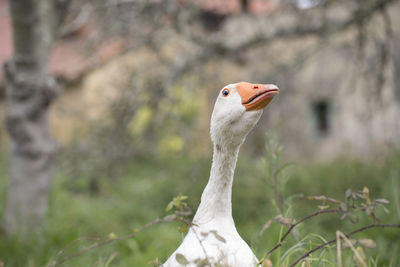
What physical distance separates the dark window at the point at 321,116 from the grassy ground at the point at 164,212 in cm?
559

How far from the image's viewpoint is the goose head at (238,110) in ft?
4.56

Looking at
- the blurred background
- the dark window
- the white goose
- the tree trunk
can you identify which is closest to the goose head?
the white goose

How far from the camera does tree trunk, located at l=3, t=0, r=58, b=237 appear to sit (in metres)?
3.35

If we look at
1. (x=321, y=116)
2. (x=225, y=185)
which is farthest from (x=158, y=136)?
(x=321, y=116)

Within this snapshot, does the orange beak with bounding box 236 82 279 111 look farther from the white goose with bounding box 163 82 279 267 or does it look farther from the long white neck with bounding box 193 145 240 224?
the long white neck with bounding box 193 145 240 224

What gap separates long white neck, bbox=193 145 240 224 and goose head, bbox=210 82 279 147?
0.05m

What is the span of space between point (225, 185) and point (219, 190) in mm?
31

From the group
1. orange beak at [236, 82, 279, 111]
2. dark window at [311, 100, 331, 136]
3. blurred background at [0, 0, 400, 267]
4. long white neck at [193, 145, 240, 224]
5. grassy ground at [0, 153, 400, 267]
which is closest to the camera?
orange beak at [236, 82, 279, 111]

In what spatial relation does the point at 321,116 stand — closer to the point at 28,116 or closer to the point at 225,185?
the point at 28,116

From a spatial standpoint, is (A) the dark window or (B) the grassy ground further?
(A) the dark window

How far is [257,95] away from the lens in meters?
1.39

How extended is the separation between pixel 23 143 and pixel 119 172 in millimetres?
1091

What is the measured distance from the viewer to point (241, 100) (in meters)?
1.42

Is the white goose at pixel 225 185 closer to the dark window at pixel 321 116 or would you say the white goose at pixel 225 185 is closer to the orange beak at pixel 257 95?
the orange beak at pixel 257 95
